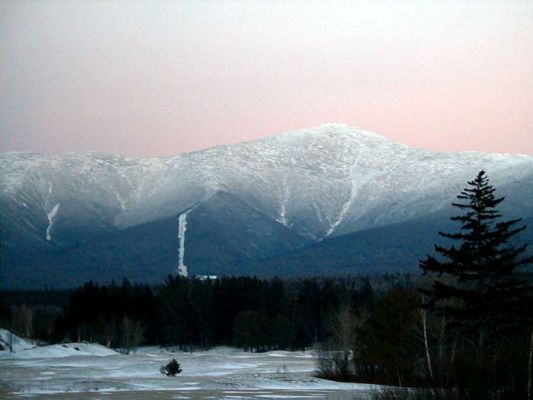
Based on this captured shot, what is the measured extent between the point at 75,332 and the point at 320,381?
315ft

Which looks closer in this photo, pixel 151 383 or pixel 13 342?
pixel 151 383

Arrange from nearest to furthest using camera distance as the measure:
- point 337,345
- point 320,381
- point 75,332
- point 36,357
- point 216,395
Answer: point 216,395 → point 320,381 → point 337,345 → point 36,357 → point 75,332

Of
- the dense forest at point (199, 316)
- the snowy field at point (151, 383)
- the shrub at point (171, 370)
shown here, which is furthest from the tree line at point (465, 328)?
the dense forest at point (199, 316)

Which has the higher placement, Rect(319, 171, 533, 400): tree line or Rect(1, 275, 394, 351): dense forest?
Rect(1, 275, 394, 351): dense forest

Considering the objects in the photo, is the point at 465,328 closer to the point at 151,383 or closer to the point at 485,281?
the point at 485,281

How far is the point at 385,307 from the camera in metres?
66.9

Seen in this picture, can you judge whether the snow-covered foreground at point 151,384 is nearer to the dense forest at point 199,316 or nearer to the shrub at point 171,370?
the shrub at point 171,370

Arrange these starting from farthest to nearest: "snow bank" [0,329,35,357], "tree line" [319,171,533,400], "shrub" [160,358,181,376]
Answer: "snow bank" [0,329,35,357] → "shrub" [160,358,181,376] → "tree line" [319,171,533,400]

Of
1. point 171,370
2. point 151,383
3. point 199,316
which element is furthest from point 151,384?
point 199,316

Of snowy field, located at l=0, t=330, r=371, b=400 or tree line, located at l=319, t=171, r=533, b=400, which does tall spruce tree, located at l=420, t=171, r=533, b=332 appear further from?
snowy field, located at l=0, t=330, r=371, b=400

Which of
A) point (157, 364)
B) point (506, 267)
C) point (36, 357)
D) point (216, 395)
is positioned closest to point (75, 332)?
point (36, 357)

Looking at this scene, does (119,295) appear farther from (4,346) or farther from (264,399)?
(264,399)

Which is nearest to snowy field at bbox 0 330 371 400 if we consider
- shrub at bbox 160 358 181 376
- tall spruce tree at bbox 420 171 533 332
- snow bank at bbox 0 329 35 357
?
shrub at bbox 160 358 181 376

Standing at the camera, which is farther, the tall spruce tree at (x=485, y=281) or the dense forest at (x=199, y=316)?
the dense forest at (x=199, y=316)
